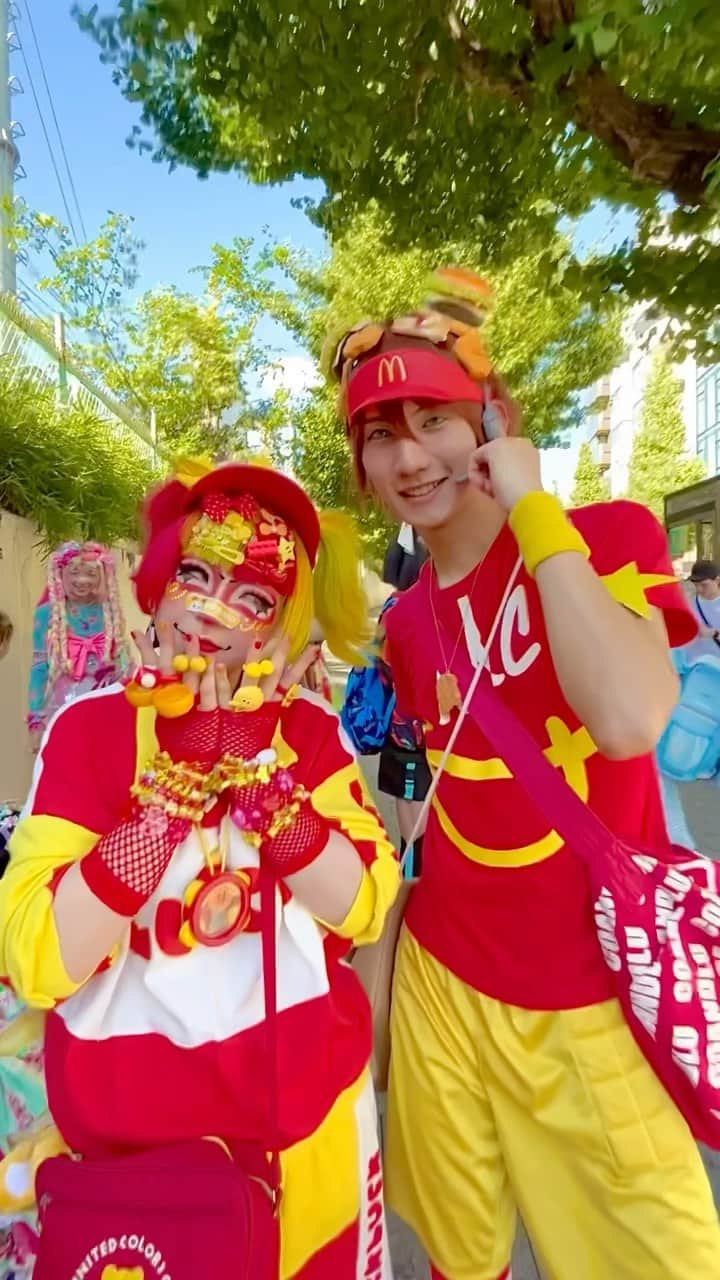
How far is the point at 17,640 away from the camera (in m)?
6.51

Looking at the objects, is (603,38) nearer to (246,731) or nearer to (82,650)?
(246,731)

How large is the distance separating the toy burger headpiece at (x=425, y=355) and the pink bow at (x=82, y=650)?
11.0 ft

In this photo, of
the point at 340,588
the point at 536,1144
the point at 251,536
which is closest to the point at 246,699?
the point at 251,536

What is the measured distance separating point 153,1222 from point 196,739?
2.08ft

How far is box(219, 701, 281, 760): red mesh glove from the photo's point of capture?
116 centimetres

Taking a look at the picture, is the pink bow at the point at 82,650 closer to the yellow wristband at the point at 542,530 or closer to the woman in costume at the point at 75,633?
the woman in costume at the point at 75,633

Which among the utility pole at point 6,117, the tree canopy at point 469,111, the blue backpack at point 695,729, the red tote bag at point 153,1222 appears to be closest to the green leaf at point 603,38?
the tree canopy at point 469,111

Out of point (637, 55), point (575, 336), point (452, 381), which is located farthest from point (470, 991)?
point (575, 336)

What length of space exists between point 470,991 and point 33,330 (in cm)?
912

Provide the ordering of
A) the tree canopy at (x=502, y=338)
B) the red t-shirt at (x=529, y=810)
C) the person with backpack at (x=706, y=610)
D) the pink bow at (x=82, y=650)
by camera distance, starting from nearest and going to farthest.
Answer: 1. the red t-shirt at (x=529, y=810)
2. the person with backpack at (x=706, y=610)
3. the pink bow at (x=82, y=650)
4. the tree canopy at (x=502, y=338)

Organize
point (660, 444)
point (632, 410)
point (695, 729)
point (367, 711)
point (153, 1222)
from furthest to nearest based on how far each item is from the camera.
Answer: point (632, 410) → point (660, 444) → point (367, 711) → point (695, 729) → point (153, 1222)

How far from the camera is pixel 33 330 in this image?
861cm

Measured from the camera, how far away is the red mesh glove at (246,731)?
1.16m

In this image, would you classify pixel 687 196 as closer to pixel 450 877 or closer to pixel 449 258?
pixel 449 258
